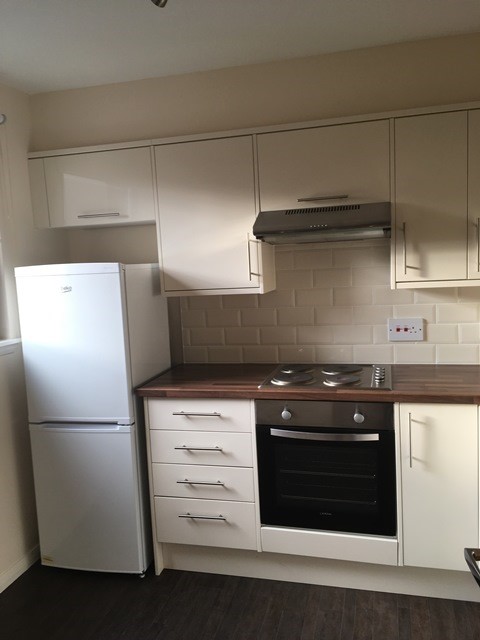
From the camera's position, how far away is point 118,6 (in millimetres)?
1984

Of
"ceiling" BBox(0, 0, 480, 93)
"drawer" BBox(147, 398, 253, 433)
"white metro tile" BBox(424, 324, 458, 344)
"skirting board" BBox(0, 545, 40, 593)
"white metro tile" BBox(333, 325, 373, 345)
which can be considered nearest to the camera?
"ceiling" BBox(0, 0, 480, 93)

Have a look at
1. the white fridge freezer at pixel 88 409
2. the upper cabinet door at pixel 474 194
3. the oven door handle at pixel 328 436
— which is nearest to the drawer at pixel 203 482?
the white fridge freezer at pixel 88 409

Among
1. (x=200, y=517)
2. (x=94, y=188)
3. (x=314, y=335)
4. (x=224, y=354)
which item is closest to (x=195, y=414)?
(x=200, y=517)

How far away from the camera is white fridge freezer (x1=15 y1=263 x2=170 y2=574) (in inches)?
92.5

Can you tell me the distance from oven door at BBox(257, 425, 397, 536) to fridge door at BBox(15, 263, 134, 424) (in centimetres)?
74

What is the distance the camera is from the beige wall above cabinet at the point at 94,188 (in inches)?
104

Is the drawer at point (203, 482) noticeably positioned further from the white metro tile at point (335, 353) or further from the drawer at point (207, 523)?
the white metro tile at point (335, 353)

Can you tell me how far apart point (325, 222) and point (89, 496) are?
1.73 meters

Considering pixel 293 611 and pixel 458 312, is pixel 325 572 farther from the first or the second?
pixel 458 312

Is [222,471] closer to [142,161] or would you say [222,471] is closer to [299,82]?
[142,161]

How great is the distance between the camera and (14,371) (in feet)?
8.52

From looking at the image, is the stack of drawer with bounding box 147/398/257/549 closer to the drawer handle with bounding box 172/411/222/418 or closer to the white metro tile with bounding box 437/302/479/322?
the drawer handle with bounding box 172/411/222/418

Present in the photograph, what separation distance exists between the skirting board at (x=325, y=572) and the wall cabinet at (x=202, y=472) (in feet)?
0.39

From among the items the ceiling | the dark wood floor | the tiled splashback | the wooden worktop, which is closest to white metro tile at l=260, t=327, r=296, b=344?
the tiled splashback
